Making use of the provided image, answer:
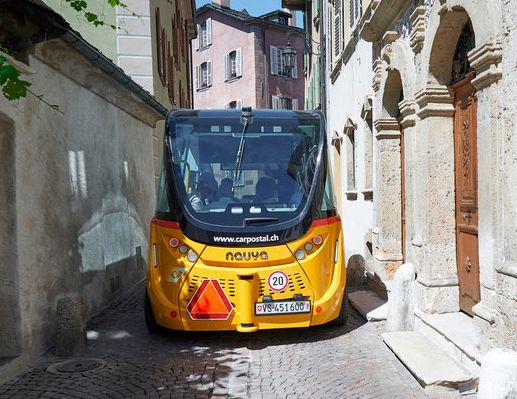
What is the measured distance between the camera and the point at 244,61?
1315 inches

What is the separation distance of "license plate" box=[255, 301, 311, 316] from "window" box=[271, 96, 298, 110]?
2799cm

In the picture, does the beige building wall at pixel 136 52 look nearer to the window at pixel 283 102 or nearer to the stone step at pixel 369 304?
the stone step at pixel 369 304

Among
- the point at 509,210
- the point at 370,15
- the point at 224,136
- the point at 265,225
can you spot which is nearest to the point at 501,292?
the point at 509,210

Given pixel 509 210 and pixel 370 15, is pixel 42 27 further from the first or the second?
pixel 370 15

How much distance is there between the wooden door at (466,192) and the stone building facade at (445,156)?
1 centimetres

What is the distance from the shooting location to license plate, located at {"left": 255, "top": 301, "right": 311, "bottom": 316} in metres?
5.79

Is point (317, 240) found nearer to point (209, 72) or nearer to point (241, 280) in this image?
point (241, 280)

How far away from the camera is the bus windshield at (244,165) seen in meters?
6.09

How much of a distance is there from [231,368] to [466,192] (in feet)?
9.86

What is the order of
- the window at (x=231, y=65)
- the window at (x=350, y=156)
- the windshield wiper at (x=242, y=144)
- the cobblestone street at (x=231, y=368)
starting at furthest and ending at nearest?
the window at (x=231, y=65) < the window at (x=350, y=156) < the windshield wiper at (x=242, y=144) < the cobblestone street at (x=231, y=368)

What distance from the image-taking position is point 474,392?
435cm

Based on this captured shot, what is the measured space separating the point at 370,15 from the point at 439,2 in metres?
3.06

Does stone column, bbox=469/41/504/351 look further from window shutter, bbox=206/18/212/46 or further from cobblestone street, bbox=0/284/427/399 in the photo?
window shutter, bbox=206/18/212/46

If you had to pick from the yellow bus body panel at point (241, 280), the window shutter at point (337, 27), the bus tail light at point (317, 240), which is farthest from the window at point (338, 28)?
the yellow bus body panel at point (241, 280)
